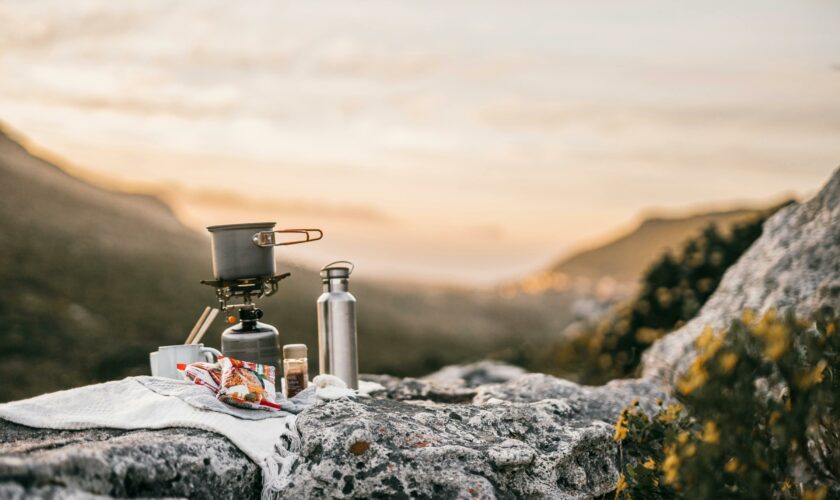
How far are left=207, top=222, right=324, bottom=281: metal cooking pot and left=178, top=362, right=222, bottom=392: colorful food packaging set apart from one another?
52 centimetres

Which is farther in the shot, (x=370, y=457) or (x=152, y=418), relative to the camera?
(x=152, y=418)

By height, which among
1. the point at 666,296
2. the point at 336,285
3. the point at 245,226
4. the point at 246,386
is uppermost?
the point at 245,226

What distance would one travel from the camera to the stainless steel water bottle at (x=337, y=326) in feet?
16.1

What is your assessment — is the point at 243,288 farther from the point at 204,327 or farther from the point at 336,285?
the point at 336,285

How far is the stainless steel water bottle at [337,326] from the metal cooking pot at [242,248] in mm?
402

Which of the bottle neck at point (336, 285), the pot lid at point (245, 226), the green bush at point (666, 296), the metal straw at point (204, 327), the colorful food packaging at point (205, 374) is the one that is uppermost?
the pot lid at point (245, 226)

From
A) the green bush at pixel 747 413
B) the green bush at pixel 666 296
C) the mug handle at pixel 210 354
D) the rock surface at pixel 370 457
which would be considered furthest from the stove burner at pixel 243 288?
the green bush at pixel 666 296

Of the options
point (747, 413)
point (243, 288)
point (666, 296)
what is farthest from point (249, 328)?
point (666, 296)

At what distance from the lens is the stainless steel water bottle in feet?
16.1

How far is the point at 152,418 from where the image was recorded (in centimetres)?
411

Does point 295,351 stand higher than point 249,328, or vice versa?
point 249,328

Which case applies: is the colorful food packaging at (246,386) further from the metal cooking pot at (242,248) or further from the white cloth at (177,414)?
the metal cooking pot at (242,248)

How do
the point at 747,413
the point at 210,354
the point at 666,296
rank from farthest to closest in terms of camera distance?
the point at 666,296
the point at 210,354
the point at 747,413

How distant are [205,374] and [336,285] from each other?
0.92 meters
